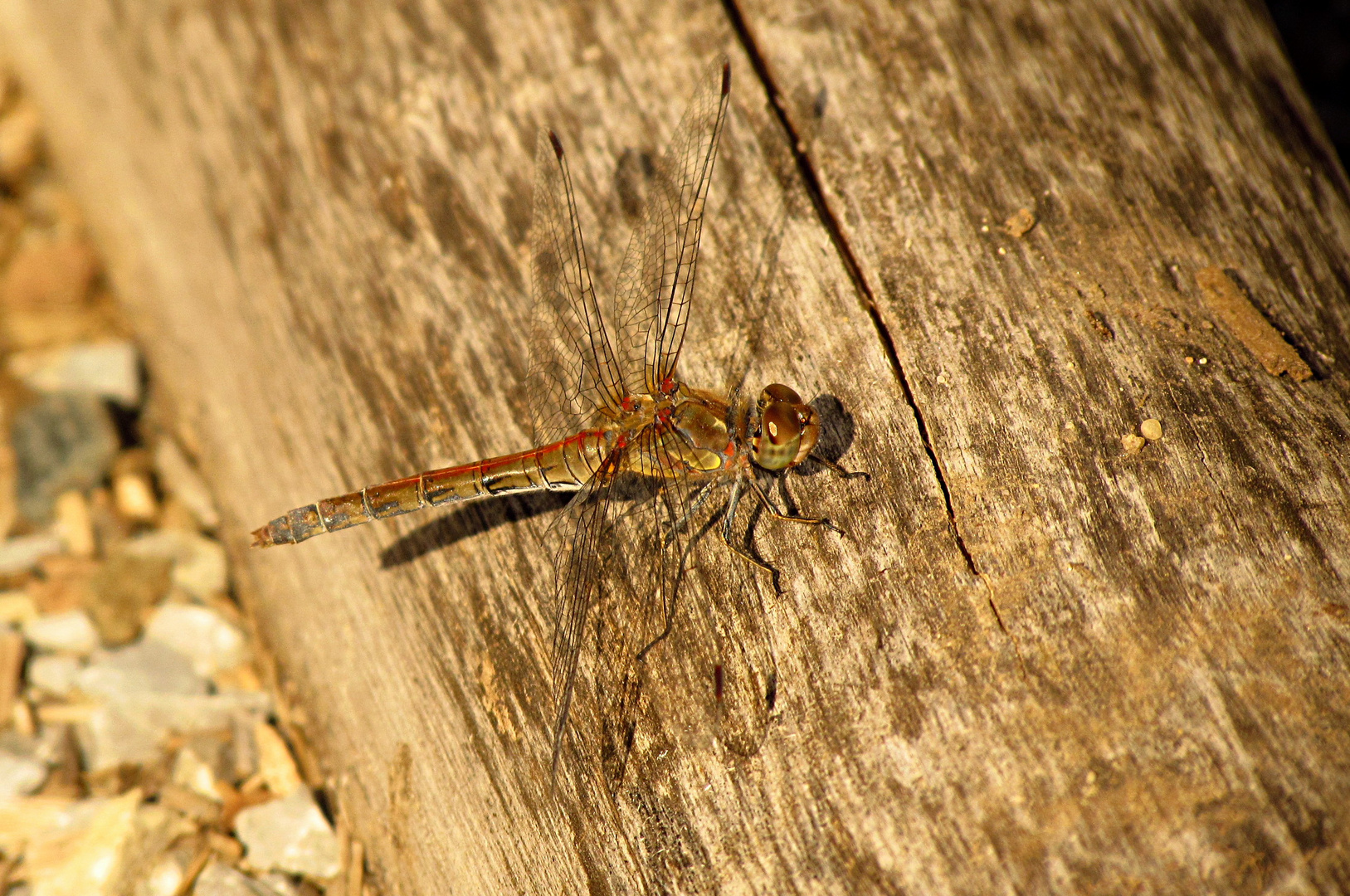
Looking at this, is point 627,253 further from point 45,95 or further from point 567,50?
point 45,95

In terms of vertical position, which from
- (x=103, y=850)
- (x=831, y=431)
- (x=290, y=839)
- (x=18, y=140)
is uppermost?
(x=18, y=140)

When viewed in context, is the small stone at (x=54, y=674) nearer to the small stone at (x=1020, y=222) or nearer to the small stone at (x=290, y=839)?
the small stone at (x=290, y=839)

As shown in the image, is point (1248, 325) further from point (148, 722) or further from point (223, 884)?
point (148, 722)

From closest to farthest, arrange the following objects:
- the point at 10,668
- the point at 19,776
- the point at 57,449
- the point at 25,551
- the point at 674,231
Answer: the point at 674,231 → the point at 19,776 → the point at 10,668 → the point at 25,551 → the point at 57,449

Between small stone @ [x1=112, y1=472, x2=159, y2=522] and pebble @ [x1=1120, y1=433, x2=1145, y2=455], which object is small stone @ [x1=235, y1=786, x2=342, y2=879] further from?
pebble @ [x1=1120, y1=433, x2=1145, y2=455]

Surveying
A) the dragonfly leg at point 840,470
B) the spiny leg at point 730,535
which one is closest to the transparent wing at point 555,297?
the spiny leg at point 730,535

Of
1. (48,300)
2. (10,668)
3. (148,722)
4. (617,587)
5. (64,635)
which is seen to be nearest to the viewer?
(617,587)

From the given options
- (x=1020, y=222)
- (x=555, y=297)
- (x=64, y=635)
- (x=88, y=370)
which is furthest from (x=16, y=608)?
(x=1020, y=222)
